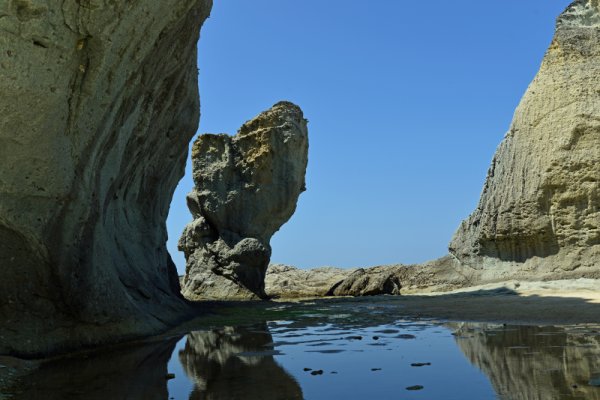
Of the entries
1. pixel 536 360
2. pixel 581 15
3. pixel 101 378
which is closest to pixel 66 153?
pixel 101 378

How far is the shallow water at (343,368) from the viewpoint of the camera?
13.6ft

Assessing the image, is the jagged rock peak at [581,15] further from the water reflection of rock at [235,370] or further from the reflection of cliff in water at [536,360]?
the water reflection of rock at [235,370]

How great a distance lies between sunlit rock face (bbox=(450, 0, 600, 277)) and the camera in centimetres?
2066

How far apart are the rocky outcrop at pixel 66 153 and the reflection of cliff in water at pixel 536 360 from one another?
4.72m

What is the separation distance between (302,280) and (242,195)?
9.09 m

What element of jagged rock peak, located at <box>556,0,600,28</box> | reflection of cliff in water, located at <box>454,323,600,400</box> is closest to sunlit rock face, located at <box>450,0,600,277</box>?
jagged rock peak, located at <box>556,0,600,28</box>

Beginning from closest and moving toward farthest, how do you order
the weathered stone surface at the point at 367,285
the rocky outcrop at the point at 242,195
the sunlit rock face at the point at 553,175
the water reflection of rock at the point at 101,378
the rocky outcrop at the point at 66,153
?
the water reflection of rock at the point at 101,378 → the rocky outcrop at the point at 66,153 → the sunlit rock face at the point at 553,175 → the rocky outcrop at the point at 242,195 → the weathered stone surface at the point at 367,285

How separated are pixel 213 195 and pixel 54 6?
17.2 metres

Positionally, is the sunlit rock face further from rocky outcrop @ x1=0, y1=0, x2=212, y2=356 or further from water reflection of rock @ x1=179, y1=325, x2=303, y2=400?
rocky outcrop @ x1=0, y1=0, x2=212, y2=356

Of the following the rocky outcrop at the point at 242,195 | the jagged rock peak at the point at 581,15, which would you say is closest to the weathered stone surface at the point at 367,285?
the rocky outcrop at the point at 242,195

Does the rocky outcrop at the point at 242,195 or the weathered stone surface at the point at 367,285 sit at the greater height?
the rocky outcrop at the point at 242,195

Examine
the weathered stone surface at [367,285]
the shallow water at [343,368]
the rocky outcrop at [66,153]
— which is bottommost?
the shallow water at [343,368]

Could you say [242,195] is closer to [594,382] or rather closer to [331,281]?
[331,281]

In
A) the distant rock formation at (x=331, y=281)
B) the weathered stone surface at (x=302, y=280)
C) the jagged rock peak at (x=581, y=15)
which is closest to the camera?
the jagged rock peak at (x=581, y=15)
